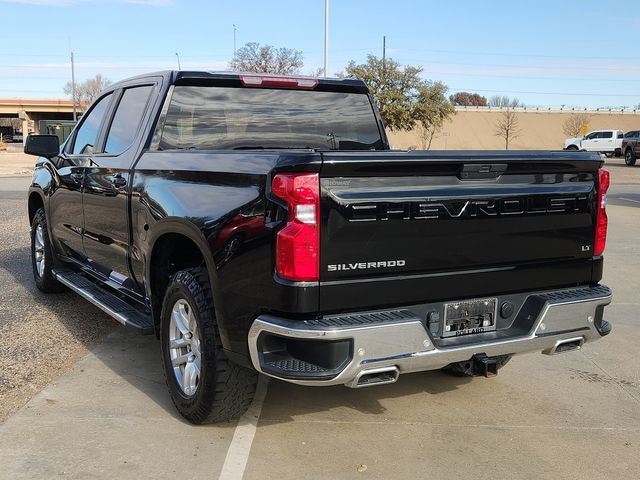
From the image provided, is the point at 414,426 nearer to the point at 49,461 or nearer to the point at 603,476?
the point at 603,476

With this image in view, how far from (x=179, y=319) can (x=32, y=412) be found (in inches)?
41.3

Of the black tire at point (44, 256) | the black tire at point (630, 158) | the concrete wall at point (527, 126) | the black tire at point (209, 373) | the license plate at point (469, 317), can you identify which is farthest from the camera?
the concrete wall at point (527, 126)

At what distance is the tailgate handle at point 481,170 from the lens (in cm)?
336

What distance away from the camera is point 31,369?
469 cm

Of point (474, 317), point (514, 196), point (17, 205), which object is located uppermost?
point (514, 196)

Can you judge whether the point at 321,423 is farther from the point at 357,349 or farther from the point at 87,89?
the point at 87,89

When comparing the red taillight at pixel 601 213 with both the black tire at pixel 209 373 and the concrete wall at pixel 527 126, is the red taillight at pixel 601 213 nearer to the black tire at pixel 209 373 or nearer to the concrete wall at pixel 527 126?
the black tire at pixel 209 373

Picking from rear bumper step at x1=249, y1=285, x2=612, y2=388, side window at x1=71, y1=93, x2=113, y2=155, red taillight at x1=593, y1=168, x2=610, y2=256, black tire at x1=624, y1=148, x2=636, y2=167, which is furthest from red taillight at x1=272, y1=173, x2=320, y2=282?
black tire at x1=624, y1=148, x2=636, y2=167

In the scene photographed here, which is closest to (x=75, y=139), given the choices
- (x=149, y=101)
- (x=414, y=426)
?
(x=149, y=101)

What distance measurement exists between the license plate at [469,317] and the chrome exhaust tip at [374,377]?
0.40 meters

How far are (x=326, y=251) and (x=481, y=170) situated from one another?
96 cm

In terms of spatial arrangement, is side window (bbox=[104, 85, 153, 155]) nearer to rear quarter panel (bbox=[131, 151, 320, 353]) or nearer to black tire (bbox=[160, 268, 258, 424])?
rear quarter panel (bbox=[131, 151, 320, 353])

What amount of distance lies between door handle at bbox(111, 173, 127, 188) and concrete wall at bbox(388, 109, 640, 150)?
93.4 meters

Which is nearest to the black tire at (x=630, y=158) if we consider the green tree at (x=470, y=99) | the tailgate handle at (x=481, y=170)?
the tailgate handle at (x=481, y=170)
